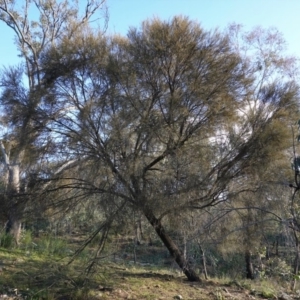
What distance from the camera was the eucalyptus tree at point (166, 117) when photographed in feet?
24.8

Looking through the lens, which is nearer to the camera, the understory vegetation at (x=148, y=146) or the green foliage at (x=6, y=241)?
the understory vegetation at (x=148, y=146)

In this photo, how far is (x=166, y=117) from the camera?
7.72 m

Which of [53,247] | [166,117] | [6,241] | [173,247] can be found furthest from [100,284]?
[6,241]

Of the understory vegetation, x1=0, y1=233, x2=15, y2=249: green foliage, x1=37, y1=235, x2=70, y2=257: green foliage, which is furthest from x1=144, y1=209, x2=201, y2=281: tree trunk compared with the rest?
x1=0, y1=233, x2=15, y2=249: green foliage

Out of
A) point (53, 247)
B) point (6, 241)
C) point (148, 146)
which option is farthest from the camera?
point (53, 247)

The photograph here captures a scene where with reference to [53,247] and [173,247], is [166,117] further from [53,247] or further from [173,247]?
[53,247]

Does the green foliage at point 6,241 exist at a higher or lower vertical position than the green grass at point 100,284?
higher

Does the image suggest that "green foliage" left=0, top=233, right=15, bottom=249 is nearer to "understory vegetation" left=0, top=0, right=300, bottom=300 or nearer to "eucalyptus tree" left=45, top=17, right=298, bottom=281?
"understory vegetation" left=0, top=0, right=300, bottom=300

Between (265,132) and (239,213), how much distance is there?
5.30ft

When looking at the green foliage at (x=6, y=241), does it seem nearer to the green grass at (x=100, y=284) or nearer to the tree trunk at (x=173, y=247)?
the green grass at (x=100, y=284)

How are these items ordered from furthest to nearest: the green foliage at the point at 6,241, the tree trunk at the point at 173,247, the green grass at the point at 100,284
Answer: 1. the green foliage at the point at 6,241
2. the tree trunk at the point at 173,247
3. the green grass at the point at 100,284

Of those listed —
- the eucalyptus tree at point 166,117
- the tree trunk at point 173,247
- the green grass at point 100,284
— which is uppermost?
the eucalyptus tree at point 166,117

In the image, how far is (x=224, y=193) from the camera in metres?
7.99

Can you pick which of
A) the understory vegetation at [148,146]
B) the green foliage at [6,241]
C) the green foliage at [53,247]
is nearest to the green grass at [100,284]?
the understory vegetation at [148,146]
